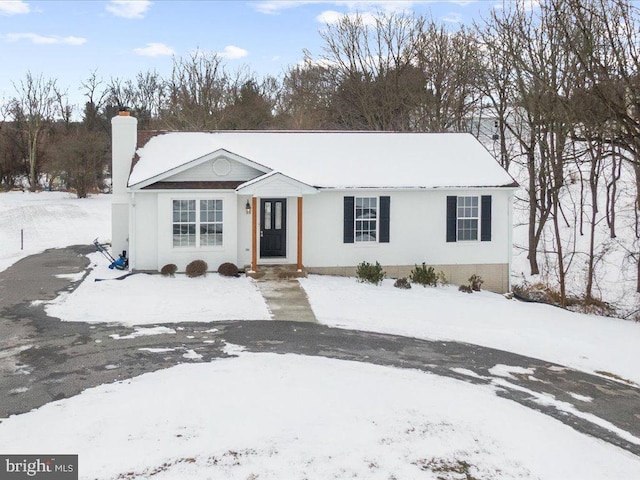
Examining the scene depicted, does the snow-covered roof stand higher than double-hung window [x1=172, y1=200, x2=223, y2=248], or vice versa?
the snow-covered roof

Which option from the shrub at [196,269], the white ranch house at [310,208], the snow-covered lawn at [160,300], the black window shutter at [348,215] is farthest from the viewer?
the black window shutter at [348,215]

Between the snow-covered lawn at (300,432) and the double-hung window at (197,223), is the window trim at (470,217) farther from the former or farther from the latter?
the snow-covered lawn at (300,432)

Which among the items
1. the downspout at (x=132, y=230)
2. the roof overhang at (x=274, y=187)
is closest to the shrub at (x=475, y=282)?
the roof overhang at (x=274, y=187)

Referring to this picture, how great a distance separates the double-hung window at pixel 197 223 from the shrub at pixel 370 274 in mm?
4197

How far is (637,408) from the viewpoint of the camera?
8383mm

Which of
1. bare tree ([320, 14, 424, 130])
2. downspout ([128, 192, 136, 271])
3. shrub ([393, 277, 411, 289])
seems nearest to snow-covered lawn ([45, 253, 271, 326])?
downspout ([128, 192, 136, 271])

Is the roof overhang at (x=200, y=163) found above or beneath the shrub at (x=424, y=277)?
above

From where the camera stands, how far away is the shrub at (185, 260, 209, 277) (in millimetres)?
16031

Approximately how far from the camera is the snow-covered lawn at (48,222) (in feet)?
80.2

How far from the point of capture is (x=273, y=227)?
57.1 ft

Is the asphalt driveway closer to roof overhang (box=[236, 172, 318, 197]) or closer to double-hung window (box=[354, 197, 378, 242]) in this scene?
roof overhang (box=[236, 172, 318, 197])

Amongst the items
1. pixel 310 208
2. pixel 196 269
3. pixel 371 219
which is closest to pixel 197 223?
pixel 196 269

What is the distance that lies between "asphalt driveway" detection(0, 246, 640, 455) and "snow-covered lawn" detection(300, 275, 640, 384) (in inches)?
26.5

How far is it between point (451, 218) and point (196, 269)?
7.80 metres
